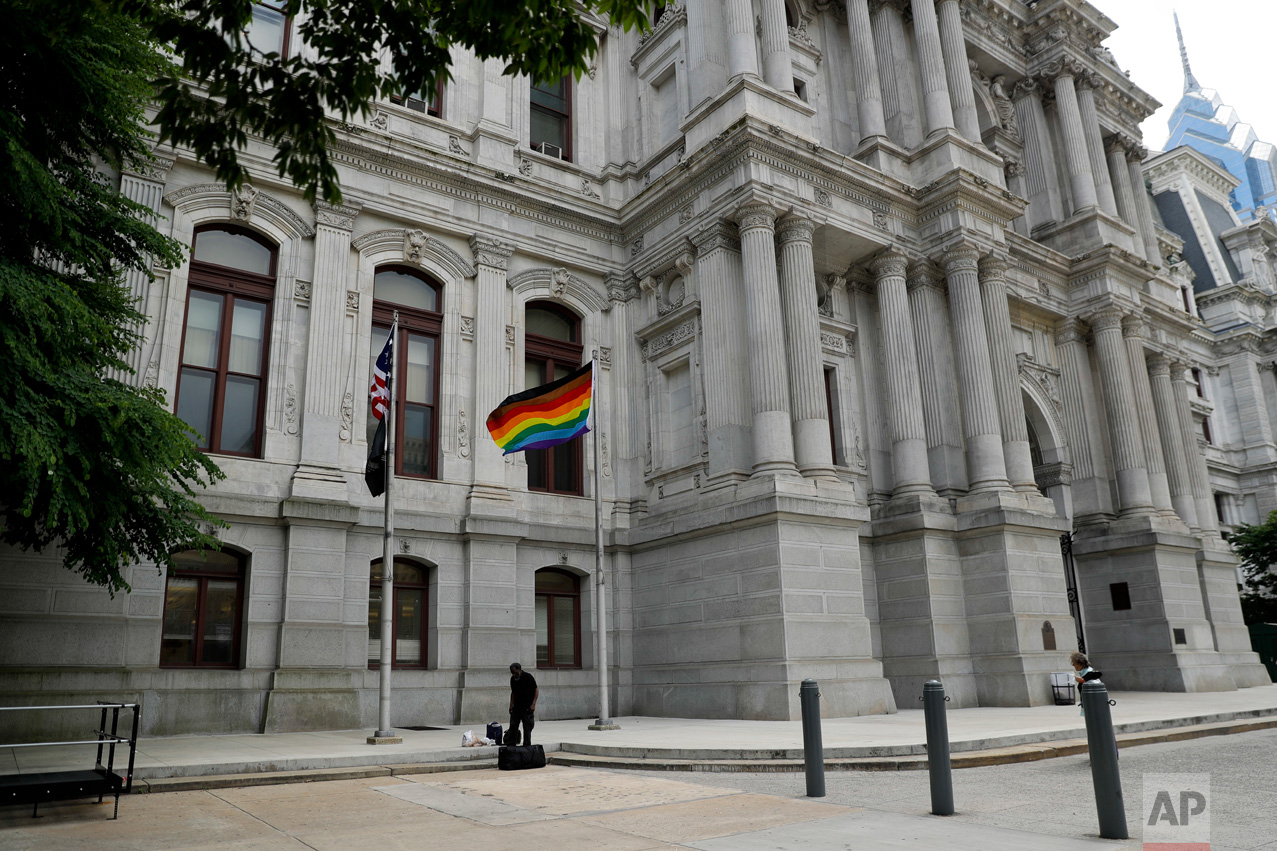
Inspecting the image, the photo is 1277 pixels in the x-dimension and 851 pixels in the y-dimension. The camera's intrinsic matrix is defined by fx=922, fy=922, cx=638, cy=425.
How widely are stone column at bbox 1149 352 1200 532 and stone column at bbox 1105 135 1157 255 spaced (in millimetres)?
5041

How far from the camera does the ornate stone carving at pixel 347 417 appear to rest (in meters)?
21.1

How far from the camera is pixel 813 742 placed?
32.8ft

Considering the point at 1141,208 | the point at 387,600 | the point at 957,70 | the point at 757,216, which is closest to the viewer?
the point at 387,600

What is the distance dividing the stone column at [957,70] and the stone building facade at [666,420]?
125mm

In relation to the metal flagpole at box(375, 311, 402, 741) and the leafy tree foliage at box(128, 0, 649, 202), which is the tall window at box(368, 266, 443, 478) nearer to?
the metal flagpole at box(375, 311, 402, 741)

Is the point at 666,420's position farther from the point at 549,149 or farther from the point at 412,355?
the point at 549,149

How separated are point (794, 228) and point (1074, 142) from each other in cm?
1656

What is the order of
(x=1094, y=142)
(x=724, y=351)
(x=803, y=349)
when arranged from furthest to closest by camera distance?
(x=1094, y=142) < (x=724, y=351) < (x=803, y=349)

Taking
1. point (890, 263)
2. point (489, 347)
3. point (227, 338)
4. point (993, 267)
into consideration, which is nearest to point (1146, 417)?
point (993, 267)

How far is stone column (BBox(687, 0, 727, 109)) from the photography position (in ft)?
82.8

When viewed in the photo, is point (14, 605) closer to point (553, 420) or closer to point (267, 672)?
point (267, 672)

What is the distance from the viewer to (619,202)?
2708 centimetres

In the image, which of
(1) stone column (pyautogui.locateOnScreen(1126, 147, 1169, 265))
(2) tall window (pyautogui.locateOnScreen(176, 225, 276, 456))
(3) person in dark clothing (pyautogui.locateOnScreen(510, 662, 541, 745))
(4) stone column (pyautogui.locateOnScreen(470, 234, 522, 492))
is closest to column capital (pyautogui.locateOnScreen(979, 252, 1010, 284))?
(1) stone column (pyautogui.locateOnScreen(1126, 147, 1169, 265))

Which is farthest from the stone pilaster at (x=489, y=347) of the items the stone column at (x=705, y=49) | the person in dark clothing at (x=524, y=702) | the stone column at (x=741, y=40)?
the person in dark clothing at (x=524, y=702)
